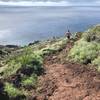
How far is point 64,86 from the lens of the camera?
75.3 feet

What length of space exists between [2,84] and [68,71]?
4.50m

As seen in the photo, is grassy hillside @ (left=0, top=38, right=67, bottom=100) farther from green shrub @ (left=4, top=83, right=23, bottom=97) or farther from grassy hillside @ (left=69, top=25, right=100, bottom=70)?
grassy hillside @ (left=69, top=25, right=100, bottom=70)

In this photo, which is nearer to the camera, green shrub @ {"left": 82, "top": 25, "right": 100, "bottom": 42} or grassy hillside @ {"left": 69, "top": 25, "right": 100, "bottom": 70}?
grassy hillside @ {"left": 69, "top": 25, "right": 100, "bottom": 70}

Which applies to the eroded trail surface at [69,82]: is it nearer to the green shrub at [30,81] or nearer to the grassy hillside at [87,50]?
the green shrub at [30,81]

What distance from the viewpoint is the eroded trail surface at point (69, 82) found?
21656 mm

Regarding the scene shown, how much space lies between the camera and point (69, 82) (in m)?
23.6

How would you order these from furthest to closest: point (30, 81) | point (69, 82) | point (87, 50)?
point (87, 50) < point (30, 81) < point (69, 82)

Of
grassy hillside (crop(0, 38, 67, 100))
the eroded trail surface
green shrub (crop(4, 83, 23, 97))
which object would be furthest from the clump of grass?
green shrub (crop(4, 83, 23, 97))

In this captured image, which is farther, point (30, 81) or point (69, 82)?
point (30, 81)

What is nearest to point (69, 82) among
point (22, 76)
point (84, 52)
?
point (22, 76)

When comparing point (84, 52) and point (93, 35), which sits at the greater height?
point (93, 35)

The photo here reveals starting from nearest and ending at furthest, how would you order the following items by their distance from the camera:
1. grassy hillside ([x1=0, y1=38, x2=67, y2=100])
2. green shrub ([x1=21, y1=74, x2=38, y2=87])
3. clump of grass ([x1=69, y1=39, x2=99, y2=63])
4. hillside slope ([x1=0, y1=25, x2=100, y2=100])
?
1. hillside slope ([x1=0, y1=25, x2=100, y2=100])
2. grassy hillside ([x1=0, y1=38, x2=67, y2=100])
3. green shrub ([x1=21, y1=74, x2=38, y2=87])
4. clump of grass ([x1=69, y1=39, x2=99, y2=63])

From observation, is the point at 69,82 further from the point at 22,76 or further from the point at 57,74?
the point at 22,76

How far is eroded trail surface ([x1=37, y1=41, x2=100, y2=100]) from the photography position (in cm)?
2166
